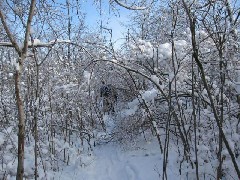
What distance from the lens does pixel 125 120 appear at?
393 inches

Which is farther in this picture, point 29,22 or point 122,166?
point 122,166

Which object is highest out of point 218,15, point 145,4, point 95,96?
point 145,4

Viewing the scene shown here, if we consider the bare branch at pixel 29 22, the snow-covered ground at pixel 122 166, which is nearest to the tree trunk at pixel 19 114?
the bare branch at pixel 29 22

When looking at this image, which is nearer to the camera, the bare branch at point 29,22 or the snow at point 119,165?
the bare branch at point 29,22

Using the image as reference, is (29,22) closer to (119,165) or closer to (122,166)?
(122,166)

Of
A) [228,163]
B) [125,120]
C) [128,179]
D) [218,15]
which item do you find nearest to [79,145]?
[125,120]

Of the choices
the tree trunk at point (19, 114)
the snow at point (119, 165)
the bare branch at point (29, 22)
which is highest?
the bare branch at point (29, 22)

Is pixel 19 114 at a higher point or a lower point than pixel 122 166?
higher

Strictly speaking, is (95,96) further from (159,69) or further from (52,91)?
(159,69)

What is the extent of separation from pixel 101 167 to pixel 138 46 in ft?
10.9

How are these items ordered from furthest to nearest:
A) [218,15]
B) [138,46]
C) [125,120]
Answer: [125,120] → [138,46] → [218,15]

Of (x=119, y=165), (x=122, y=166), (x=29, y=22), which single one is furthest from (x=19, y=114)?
(x=119, y=165)

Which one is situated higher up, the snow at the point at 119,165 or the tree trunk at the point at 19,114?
the tree trunk at the point at 19,114

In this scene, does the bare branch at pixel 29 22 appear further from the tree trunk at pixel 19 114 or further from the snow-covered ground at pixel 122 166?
the snow-covered ground at pixel 122 166
